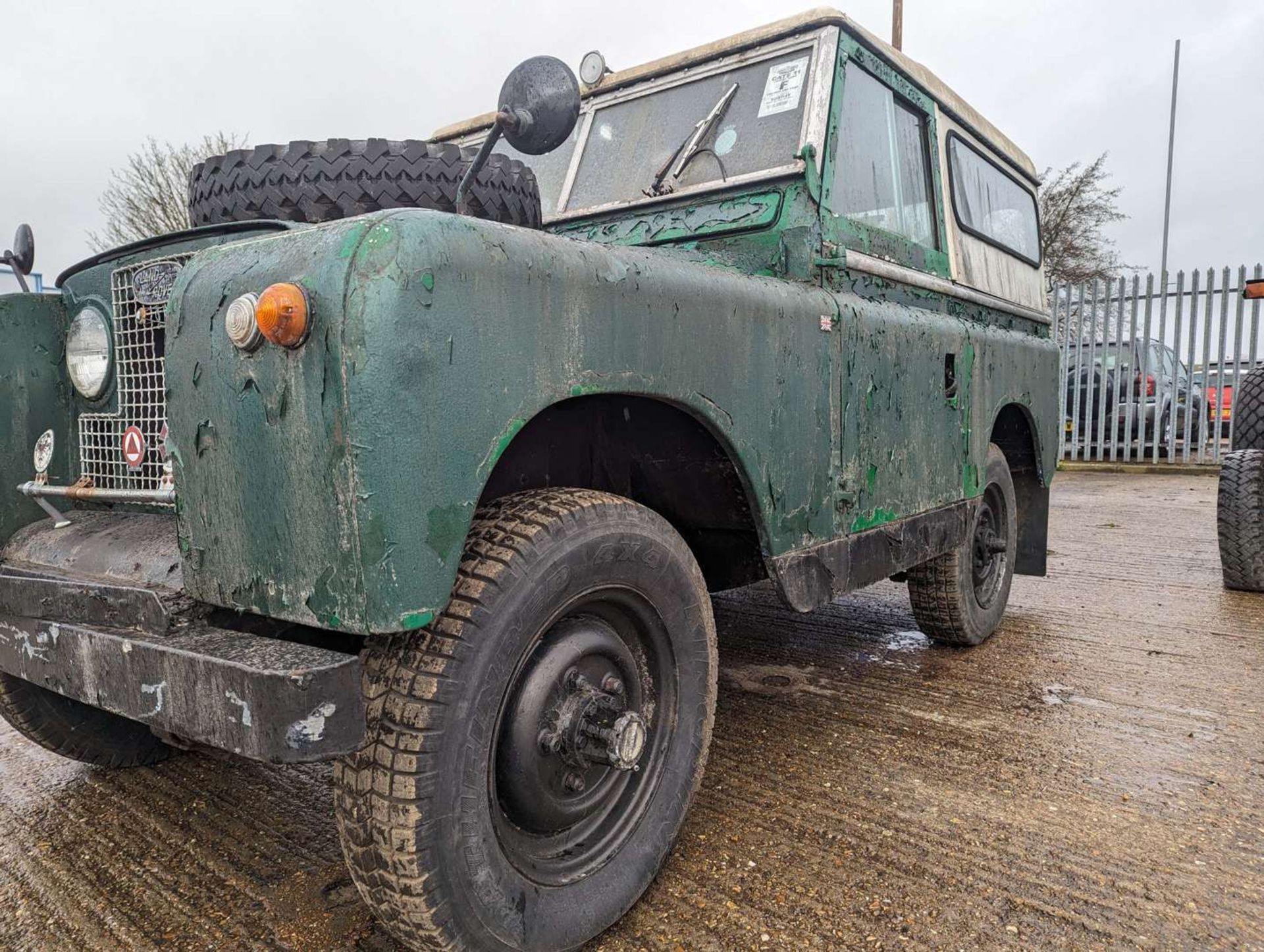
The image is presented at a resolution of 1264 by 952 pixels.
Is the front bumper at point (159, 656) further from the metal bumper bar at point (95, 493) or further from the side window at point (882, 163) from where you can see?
the side window at point (882, 163)

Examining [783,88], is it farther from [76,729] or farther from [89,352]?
[76,729]

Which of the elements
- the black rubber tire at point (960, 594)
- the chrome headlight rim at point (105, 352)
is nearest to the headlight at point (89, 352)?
the chrome headlight rim at point (105, 352)

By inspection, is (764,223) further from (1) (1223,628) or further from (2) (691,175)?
(1) (1223,628)

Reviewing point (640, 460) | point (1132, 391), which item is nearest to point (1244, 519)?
point (640, 460)

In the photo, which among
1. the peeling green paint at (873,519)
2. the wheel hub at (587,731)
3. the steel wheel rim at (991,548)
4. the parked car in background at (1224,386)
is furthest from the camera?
the parked car in background at (1224,386)

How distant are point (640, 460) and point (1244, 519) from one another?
4129 mm

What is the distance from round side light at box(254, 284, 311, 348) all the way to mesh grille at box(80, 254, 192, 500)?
71 centimetres

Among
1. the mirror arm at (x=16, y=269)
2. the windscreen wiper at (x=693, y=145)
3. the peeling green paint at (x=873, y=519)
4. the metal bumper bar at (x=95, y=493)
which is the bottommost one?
the peeling green paint at (x=873, y=519)

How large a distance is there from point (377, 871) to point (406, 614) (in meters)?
0.43

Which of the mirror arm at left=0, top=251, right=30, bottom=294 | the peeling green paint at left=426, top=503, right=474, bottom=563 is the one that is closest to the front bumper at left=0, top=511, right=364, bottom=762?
the peeling green paint at left=426, top=503, right=474, bottom=563

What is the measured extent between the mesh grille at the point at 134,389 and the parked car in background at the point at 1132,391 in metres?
11.7

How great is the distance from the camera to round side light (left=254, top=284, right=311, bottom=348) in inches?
51.6

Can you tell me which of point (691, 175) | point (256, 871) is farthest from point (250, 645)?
point (691, 175)

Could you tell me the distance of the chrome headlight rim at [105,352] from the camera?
2.06 meters
